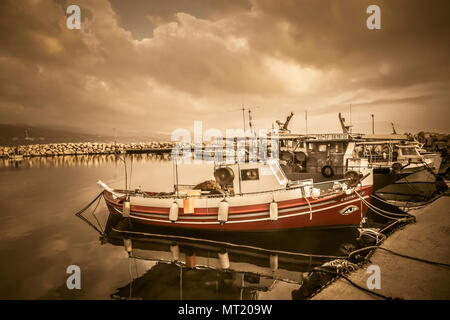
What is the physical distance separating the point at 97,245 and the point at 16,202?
18743 millimetres

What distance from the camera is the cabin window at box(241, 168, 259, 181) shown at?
11.7 m

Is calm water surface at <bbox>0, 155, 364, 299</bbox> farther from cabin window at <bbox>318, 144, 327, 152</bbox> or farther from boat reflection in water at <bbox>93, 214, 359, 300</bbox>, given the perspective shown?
cabin window at <bbox>318, 144, 327, 152</bbox>

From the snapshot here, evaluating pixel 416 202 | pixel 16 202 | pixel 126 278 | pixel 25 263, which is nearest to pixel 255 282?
pixel 126 278

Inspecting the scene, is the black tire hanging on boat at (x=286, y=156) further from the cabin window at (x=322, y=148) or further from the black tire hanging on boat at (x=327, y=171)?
the black tire hanging on boat at (x=327, y=171)

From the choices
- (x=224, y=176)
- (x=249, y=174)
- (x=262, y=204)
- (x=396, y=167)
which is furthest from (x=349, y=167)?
(x=224, y=176)

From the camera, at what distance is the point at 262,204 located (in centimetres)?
1061

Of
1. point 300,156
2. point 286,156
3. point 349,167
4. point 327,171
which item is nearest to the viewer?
point 349,167

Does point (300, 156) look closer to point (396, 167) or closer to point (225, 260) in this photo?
point (396, 167)

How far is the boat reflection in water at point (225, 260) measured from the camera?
759 cm

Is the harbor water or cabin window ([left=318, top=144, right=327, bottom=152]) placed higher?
cabin window ([left=318, top=144, right=327, bottom=152])

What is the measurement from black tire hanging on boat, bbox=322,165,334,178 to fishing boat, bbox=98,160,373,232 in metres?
6.67

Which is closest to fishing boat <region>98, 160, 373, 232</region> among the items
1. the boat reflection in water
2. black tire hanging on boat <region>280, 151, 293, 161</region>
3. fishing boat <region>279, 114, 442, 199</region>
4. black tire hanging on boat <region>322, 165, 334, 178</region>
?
the boat reflection in water

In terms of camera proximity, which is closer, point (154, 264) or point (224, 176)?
point (154, 264)

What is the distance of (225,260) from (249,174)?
456cm
